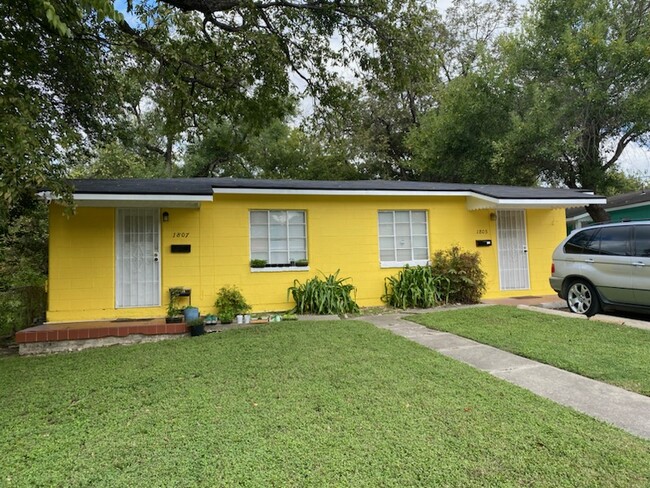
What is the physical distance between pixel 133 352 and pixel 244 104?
5654 millimetres

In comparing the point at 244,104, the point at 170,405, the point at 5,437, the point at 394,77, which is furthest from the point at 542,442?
the point at 244,104

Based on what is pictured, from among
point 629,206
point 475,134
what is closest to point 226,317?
point 475,134

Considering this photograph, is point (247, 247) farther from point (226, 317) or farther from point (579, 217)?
point (579, 217)

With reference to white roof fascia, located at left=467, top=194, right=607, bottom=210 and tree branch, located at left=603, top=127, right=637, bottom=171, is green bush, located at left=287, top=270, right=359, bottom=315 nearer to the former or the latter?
white roof fascia, located at left=467, top=194, right=607, bottom=210

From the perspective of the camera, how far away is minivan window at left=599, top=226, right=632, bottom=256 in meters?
6.86

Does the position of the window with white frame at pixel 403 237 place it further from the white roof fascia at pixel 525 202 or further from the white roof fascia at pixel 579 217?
the white roof fascia at pixel 579 217

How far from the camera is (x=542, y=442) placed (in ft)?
9.27

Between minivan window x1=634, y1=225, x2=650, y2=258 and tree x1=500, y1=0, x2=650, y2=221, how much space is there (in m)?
8.05

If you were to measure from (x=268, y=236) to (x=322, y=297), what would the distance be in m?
1.77

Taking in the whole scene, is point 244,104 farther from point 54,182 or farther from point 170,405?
point 170,405

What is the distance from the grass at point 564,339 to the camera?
432 cm

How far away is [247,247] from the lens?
8.73m

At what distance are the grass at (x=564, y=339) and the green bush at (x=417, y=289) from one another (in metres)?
1.13

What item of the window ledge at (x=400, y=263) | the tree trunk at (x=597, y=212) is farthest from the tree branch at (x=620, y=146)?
the window ledge at (x=400, y=263)
